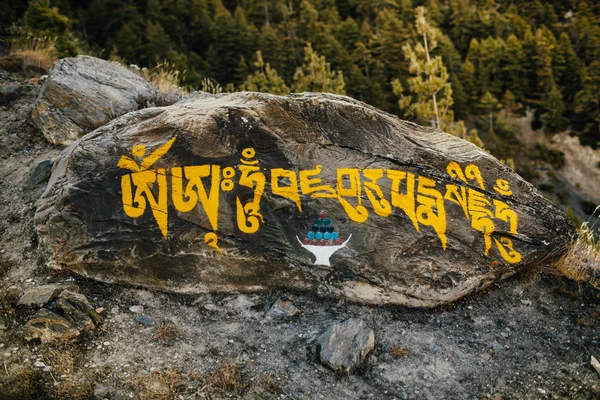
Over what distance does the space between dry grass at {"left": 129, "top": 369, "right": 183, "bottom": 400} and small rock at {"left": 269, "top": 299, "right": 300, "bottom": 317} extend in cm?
152

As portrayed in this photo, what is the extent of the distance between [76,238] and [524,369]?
19.6ft

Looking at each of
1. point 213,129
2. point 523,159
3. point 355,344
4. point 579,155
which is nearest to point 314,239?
point 355,344

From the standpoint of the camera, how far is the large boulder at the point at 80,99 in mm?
8352

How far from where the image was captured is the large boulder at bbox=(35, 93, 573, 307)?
19.9 feet

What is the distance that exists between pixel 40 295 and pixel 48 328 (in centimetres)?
58

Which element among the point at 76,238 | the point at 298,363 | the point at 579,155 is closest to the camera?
the point at 298,363

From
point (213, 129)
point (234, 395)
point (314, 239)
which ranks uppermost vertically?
point (213, 129)

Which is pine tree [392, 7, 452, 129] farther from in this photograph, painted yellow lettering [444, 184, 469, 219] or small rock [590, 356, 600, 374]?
small rock [590, 356, 600, 374]

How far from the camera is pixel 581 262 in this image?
6.75 metres

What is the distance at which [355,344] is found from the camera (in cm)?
536

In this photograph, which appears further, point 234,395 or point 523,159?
point 523,159

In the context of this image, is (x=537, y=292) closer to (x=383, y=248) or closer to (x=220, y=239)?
(x=383, y=248)

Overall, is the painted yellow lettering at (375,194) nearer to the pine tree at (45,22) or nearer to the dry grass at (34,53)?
the dry grass at (34,53)

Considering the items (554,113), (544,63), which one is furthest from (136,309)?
(544,63)
